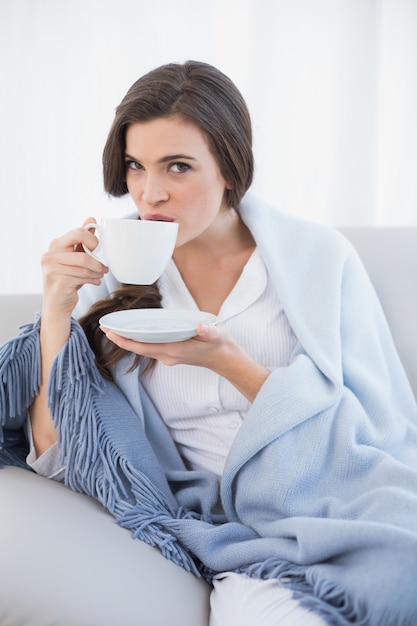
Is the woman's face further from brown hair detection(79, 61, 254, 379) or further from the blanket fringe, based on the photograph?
the blanket fringe

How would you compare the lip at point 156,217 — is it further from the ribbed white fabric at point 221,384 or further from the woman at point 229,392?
the ribbed white fabric at point 221,384

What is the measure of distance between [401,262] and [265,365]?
0.42 m

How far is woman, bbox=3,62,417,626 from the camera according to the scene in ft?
3.23

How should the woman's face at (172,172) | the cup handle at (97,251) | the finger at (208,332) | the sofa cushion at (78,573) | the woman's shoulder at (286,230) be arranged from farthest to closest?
the woman's shoulder at (286,230) → the woman's face at (172,172) → the cup handle at (97,251) → the finger at (208,332) → the sofa cushion at (78,573)

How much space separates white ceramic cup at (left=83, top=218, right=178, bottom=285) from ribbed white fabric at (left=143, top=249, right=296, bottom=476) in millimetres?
268

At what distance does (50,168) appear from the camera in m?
2.12

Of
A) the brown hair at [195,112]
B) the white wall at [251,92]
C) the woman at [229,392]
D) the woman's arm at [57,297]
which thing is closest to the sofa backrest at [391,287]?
the woman at [229,392]

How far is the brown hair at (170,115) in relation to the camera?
1213 mm

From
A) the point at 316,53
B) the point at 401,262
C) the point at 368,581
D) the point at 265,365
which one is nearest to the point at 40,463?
the point at 265,365

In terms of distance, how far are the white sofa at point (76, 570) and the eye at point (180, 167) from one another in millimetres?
593

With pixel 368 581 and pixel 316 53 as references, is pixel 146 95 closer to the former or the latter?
pixel 368 581

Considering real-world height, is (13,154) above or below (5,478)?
above

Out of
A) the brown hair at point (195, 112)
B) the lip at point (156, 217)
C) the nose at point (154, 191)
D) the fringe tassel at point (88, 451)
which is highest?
the brown hair at point (195, 112)

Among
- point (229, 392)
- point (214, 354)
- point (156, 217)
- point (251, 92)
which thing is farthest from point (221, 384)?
point (251, 92)
